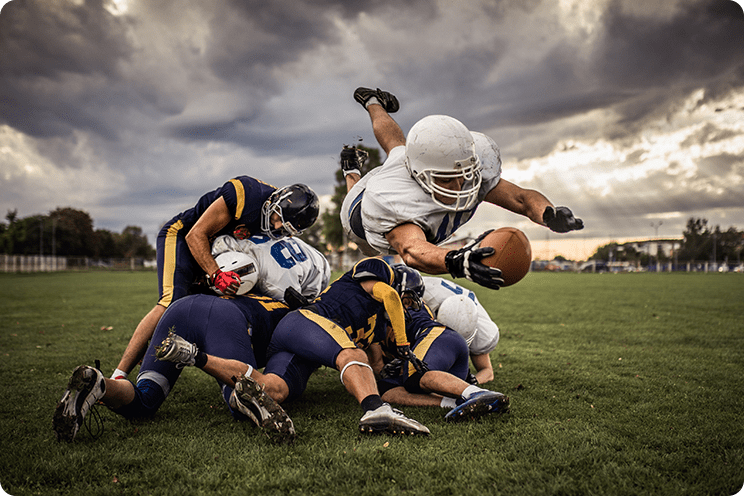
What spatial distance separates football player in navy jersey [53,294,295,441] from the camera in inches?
110

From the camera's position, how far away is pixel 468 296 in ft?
14.4

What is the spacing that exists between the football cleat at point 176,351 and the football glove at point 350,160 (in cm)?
196

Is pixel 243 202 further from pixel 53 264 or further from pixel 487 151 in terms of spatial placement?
pixel 53 264

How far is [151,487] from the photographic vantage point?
2316mm

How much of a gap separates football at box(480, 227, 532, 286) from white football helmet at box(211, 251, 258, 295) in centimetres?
216

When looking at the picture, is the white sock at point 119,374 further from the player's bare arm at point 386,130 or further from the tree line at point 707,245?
the tree line at point 707,245

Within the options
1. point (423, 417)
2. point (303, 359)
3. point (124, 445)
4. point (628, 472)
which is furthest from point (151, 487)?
point (628, 472)

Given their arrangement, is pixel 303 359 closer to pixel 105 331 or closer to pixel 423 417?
pixel 423 417

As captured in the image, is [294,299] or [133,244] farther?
[133,244]

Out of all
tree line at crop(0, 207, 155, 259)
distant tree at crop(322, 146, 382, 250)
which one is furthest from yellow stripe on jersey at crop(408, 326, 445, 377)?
tree line at crop(0, 207, 155, 259)

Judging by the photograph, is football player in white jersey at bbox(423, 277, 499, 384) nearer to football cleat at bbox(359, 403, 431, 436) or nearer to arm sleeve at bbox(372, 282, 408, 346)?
arm sleeve at bbox(372, 282, 408, 346)

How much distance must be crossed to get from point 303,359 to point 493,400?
1300mm

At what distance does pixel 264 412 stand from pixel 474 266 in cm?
A: 150

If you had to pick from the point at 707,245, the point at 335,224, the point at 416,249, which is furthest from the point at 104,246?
the point at 707,245
